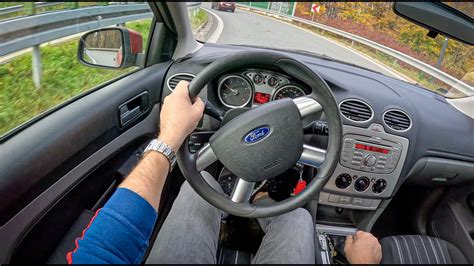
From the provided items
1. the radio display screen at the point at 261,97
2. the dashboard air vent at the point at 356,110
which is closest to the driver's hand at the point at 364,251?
the dashboard air vent at the point at 356,110

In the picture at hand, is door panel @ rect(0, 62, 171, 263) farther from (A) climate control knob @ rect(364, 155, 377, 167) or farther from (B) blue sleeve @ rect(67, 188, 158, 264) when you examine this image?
(A) climate control knob @ rect(364, 155, 377, 167)

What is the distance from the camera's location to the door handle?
77.1 inches

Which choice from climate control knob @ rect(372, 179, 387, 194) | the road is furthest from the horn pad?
the road

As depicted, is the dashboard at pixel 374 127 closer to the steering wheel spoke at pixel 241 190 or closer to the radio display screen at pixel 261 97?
the radio display screen at pixel 261 97

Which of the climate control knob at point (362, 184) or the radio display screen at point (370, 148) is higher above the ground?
the radio display screen at point (370, 148)

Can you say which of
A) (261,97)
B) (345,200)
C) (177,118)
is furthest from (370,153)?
(177,118)

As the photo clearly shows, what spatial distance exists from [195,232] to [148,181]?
0.39 meters

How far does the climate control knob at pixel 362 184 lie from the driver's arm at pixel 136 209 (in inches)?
54.3

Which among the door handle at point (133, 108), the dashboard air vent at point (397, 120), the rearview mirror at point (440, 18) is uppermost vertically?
the rearview mirror at point (440, 18)

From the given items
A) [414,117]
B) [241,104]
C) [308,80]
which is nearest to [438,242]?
[414,117]

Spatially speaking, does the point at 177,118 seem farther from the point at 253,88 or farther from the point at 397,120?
the point at 397,120

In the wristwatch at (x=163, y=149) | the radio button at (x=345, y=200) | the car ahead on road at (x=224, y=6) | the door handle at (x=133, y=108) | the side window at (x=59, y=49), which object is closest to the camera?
the wristwatch at (x=163, y=149)

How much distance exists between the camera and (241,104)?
223 cm

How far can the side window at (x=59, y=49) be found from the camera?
1.60 meters
